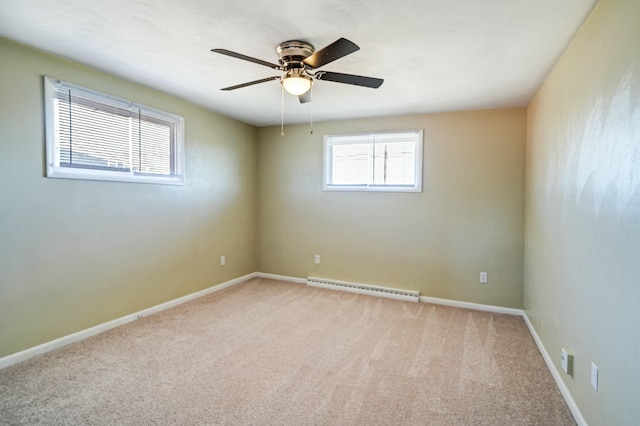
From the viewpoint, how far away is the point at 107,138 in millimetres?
2924

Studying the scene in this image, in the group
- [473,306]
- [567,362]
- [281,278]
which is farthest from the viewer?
[281,278]

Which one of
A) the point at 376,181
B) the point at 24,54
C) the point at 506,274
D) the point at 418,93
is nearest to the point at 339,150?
the point at 376,181

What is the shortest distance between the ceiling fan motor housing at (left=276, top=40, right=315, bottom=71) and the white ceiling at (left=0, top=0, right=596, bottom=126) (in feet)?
0.17

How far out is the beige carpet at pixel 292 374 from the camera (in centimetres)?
185

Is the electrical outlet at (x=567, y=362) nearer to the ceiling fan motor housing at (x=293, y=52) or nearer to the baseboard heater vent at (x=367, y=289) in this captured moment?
the baseboard heater vent at (x=367, y=289)

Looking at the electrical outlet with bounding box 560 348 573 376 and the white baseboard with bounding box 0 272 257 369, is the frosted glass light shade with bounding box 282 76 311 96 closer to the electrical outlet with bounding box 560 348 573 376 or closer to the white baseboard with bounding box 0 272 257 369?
the electrical outlet with bounding box 560 348 573 376

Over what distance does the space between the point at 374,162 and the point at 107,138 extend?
9.96 feet

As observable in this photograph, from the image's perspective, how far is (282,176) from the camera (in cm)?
481

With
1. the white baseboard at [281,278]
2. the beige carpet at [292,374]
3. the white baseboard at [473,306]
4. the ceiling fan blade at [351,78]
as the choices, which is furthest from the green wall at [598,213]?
the white baseboard at [281,278]

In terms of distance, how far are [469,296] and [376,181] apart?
1.82 meters

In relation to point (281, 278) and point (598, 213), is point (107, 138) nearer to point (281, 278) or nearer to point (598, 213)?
point (281, 278)

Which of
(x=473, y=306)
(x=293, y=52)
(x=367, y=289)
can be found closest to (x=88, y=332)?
(x=293, y=52)

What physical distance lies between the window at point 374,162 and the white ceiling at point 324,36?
3.21 ft

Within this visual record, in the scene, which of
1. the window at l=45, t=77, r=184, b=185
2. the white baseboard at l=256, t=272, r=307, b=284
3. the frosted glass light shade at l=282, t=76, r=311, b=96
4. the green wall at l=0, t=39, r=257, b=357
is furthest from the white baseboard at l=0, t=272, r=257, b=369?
the frosted glass light shade at l=282, t=76, r=311, b=96
